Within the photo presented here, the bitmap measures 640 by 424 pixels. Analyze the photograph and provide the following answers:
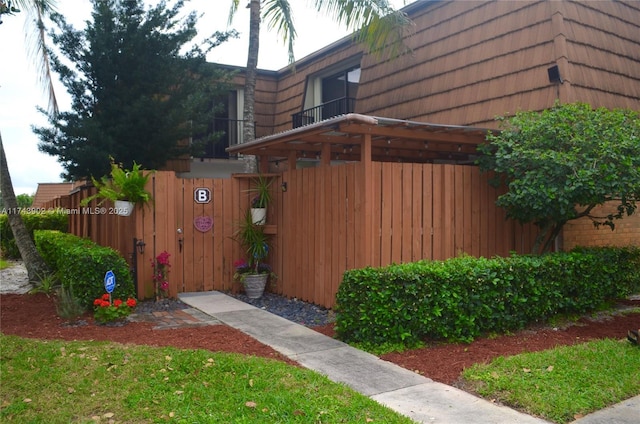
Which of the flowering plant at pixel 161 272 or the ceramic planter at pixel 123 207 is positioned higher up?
the ceramic planter at pixel 123 207

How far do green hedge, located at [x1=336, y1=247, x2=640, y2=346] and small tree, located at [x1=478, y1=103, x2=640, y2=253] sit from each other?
89cm

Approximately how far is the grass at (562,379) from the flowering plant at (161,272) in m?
5.35

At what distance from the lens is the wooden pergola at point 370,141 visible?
6961 millimetres

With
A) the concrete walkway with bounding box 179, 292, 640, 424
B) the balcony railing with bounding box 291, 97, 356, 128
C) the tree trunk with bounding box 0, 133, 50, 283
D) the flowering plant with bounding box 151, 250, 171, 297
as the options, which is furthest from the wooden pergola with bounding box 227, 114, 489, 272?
the tree trunk with bounding box 0, 133, 50, 283

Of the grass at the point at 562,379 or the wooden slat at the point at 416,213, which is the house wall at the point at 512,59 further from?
the grass at the point at 562,379

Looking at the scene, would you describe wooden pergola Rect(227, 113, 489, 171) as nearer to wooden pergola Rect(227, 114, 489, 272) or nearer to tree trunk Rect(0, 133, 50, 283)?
wooden pergola Rect(227, 114, 489, 272)

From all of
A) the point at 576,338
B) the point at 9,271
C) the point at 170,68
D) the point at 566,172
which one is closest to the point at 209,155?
the point at 170,68

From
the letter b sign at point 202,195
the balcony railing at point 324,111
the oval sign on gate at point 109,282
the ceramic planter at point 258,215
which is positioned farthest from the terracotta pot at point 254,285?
the balcony railing at point 324,111

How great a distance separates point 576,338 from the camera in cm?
638

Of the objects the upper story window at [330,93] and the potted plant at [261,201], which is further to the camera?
the upper story window at [330,93]

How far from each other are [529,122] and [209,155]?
29.9 feet

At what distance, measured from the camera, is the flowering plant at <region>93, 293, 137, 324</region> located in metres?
A: 6.93

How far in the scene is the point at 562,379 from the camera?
15.9 ft

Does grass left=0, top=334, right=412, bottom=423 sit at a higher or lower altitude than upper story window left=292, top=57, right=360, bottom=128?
lower
